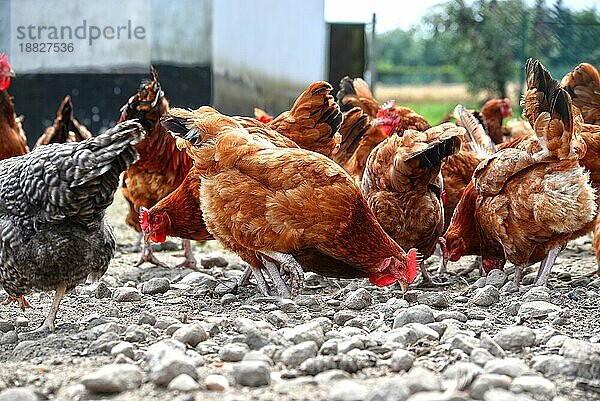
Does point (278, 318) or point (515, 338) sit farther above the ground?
point (515, 338)

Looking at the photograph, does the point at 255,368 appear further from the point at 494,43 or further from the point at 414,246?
the point at 494,43

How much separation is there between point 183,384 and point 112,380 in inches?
11.5

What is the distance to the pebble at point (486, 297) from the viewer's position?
550 centimetres

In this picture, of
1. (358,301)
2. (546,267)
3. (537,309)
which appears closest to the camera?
(537,309)

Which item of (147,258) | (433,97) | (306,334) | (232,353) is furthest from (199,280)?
(433,97)

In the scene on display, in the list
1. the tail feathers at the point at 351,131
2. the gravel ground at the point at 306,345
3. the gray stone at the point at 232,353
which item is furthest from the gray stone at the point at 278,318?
the tail feathers at the point at 351,131

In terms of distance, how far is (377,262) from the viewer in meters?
5.47

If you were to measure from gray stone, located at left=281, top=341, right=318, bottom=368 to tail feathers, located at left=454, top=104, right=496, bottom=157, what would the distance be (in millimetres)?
4069

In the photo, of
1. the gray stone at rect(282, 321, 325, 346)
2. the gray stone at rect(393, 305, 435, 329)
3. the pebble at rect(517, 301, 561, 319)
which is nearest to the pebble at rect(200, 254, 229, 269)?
the gray stone at rect(393, 305, 435, 329)

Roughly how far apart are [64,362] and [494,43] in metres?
21.4

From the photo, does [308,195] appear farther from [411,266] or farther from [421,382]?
[421,382]

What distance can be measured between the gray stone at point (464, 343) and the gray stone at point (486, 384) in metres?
0.54

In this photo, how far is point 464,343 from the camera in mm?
4008

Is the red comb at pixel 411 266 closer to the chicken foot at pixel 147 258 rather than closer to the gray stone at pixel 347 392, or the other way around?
the gray stone at pixel 347 392
